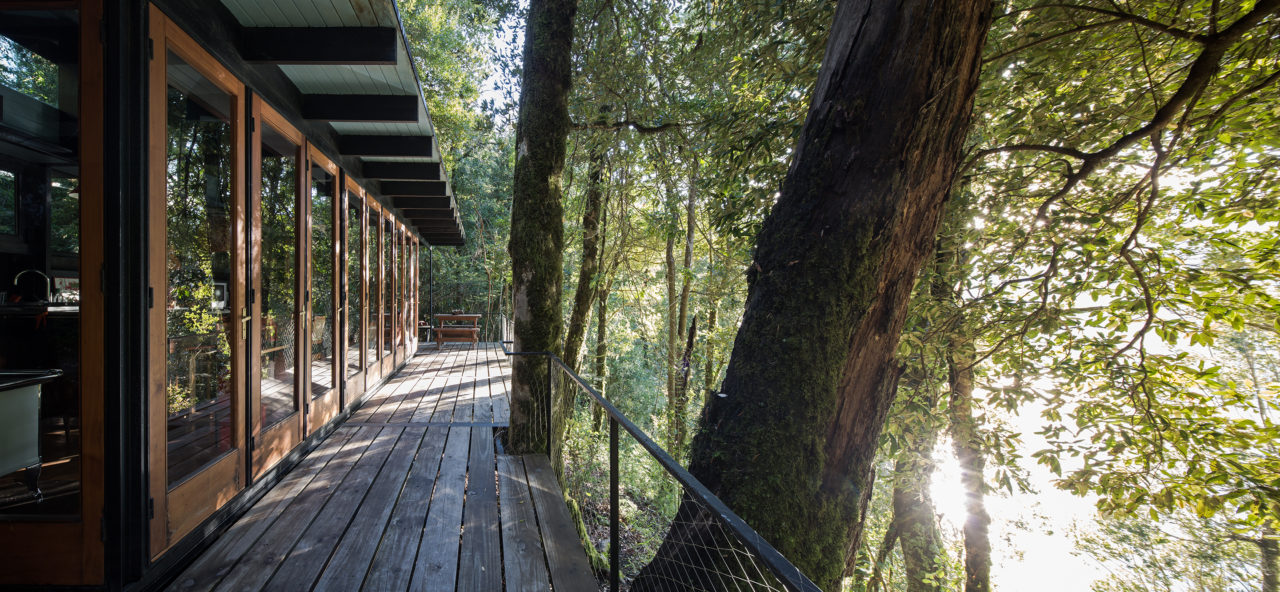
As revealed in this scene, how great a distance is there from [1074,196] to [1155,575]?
32.0 feet

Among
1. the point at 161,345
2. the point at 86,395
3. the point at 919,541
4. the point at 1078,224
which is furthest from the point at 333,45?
the point at 919,541

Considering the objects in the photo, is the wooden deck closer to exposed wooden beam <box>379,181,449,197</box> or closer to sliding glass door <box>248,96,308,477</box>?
sliding glass door <box>248,96,308,477</box>

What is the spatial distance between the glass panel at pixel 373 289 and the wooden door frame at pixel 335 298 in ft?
3.45

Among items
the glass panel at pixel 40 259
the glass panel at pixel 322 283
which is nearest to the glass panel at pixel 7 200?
the glass panel at pixel 40 259

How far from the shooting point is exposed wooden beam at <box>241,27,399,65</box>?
9.64 feet

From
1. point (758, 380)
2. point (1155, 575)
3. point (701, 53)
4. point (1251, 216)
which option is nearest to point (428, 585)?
point (758, 380)

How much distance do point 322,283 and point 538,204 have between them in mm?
2180

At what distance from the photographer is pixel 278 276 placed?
3.30m

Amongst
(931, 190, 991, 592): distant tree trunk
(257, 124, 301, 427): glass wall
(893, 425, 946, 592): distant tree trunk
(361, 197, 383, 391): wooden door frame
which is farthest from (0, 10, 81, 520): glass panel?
(893, 425, 946, 592): distant tree trunk

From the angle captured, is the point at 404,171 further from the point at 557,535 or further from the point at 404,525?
the point at 557,535

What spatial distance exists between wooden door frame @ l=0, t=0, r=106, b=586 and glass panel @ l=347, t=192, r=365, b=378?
9.64 feet

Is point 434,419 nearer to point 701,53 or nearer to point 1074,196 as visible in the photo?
point 701,53

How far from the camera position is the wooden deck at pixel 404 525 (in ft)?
6.97

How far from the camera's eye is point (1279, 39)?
192 cm
